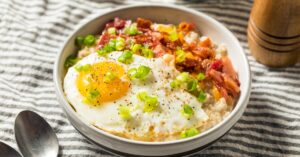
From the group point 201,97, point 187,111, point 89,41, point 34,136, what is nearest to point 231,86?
point 201,97

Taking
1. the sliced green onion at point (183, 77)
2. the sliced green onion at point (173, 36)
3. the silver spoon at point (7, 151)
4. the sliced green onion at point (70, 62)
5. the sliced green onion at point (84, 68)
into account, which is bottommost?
the silver spoon at point (7, 151)

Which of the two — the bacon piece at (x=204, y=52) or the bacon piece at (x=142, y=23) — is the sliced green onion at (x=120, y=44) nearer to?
the bacon piece at (x=142, y=23)

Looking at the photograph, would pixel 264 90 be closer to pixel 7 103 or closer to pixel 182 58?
pixel 182 58

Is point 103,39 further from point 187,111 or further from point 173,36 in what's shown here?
point 187,111

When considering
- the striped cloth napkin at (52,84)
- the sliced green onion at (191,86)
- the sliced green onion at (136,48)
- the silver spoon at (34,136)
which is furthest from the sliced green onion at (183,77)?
the silver spoon at (34,136)

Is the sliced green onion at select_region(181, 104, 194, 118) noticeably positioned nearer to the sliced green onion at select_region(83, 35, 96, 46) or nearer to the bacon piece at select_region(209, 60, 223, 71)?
the bacon piece at select_region(209, 60, 223, 71)

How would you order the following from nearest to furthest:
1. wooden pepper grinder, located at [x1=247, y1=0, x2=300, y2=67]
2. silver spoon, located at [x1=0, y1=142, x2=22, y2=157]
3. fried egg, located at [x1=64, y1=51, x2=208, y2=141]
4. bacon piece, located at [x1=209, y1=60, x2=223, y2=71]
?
fried egg, located at [x1=64, y1=51, x2=208, y2=141]
silver spoon, located at [x1=0, y1=142, x2=22, y2=157]
bacon piece, located at [x1=209, y1=60, x2=223, y2=71]
wooden pepper grinder, located at [x1=247, y1=0, x2=300, y2=67]

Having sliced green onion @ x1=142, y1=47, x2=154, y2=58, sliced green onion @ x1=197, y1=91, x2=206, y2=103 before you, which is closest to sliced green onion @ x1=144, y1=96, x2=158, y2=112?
sliced green onion @ x1=197, y1=91, x2=206, y2=103
